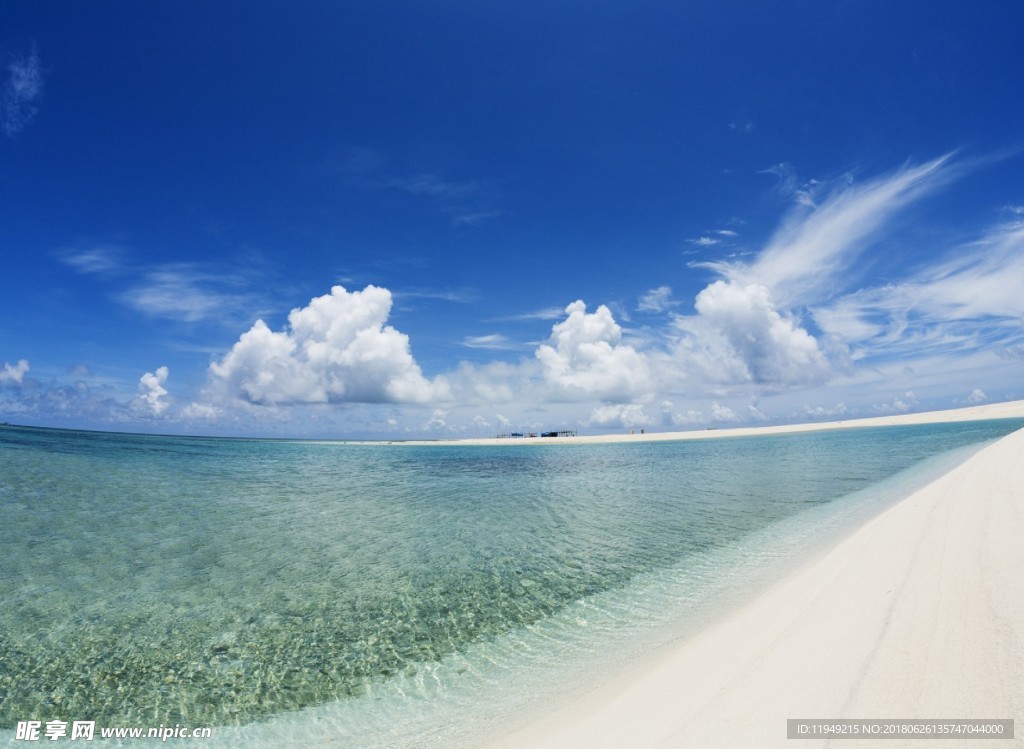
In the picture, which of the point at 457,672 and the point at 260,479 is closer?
the point at 457,672

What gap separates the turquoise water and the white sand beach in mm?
1344

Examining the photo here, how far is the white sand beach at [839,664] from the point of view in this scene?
4.31 m

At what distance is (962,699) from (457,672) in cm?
609

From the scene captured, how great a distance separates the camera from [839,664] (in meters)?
Answer: 5.22

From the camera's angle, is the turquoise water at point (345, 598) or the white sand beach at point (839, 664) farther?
the turquoise water at point (345, 598)

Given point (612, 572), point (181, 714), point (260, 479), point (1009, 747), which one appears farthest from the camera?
point (260, 479)

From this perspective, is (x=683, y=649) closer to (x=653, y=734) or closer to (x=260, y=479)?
(x=653, y=734)

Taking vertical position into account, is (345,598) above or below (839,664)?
below

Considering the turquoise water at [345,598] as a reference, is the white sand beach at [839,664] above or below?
above

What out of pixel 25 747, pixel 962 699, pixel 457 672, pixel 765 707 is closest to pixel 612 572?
pixel 457 672

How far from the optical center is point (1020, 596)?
6238 mm

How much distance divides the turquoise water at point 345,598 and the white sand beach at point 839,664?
1344 millimetres

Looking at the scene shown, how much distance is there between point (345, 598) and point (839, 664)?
9.32 m

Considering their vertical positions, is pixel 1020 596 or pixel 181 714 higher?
pixel 1020 596
